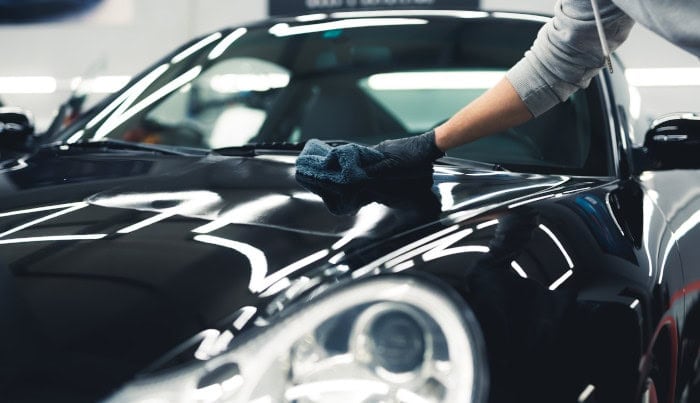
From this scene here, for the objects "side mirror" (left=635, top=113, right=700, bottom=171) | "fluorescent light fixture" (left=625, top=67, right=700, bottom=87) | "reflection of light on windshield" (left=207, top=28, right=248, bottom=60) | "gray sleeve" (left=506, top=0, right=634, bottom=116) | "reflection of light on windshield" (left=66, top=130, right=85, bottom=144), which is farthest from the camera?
"fluorescent light fixture" (left=625, top=67, right=700, bottom=87)

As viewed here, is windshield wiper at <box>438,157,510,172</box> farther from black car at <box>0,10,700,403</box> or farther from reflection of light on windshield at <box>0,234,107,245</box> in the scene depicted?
reflection of light on windshield at <box>0,234,107,245</box>

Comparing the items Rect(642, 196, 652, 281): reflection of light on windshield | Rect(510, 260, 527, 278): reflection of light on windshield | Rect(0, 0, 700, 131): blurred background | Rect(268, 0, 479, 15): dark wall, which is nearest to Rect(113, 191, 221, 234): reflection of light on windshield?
Rect(510, 260, 527, 278): reflection of light on windshield

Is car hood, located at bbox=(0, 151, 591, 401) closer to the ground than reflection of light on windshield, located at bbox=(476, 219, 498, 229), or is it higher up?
closer to the ground

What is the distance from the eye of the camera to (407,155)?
166 centimetres

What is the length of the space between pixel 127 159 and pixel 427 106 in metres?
1.01

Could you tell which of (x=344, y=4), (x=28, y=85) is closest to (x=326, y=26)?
(x=344, y=4)

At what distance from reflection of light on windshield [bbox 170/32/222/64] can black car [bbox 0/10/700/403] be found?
345 millimetres

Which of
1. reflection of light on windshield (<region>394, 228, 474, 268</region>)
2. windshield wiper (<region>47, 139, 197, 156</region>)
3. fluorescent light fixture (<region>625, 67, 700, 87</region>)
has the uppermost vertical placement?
reflection of light on windshield (<region>394, 228, 474, 268</region>)

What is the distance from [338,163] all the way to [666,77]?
7024 mm

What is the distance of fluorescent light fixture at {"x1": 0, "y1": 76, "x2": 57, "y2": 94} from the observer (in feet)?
30.9

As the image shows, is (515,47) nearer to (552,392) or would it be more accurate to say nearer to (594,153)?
(594,153)

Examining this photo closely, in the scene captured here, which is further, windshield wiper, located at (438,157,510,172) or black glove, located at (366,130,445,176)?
windshield wiper, located at (438,157,510,172)

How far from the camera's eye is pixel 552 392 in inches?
45.9

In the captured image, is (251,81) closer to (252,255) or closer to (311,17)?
(311,17)
